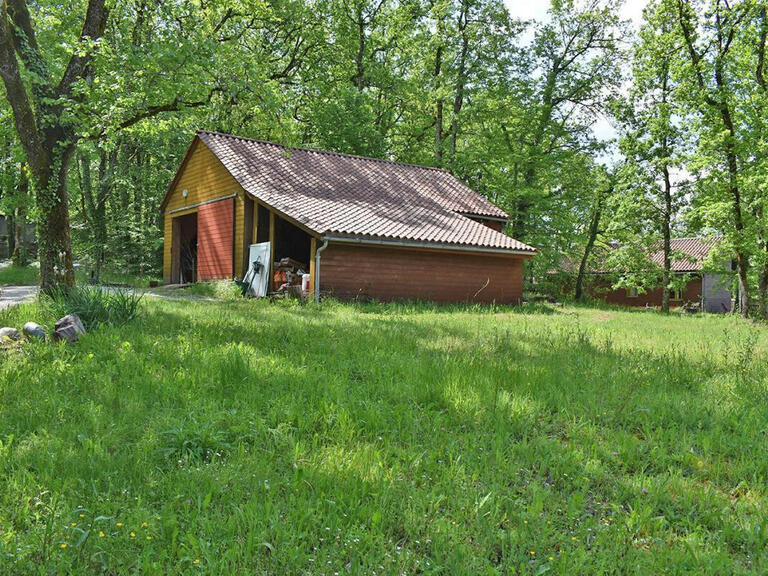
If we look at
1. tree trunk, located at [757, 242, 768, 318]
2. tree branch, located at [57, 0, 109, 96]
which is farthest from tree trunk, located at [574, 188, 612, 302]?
tree branch, located at [57, 0, 109, 96]

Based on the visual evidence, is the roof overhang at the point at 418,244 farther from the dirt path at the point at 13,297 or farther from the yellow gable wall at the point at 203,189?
the dirt path at the point at 13,297

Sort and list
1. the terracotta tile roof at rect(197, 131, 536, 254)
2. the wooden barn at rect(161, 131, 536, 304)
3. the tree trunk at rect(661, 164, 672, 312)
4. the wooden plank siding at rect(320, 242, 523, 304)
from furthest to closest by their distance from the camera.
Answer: the tree trunk at rect(661, 164, 672, 312), the terracotta tile roof at rect(197, 131, 536, 254), the wooden barn at rect(161, 131, 536, 304), the wooden plank siding at rect(320, 242, 523, 304)

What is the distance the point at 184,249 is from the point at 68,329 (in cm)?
1756

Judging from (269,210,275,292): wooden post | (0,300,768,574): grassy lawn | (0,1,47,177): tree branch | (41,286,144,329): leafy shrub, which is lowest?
(0,300,768,574): grassy lawn

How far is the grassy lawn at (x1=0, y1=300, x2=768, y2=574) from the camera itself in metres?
2.57

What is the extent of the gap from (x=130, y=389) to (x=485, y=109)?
25.0 meters

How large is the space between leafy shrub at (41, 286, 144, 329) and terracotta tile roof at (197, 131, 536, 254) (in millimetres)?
6735

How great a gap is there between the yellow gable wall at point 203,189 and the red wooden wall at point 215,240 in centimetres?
38

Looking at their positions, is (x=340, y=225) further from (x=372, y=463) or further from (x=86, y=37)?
(x=372, y=463)

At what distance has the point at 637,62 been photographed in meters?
24.0

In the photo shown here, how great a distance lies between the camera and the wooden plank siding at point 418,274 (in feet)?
50.8

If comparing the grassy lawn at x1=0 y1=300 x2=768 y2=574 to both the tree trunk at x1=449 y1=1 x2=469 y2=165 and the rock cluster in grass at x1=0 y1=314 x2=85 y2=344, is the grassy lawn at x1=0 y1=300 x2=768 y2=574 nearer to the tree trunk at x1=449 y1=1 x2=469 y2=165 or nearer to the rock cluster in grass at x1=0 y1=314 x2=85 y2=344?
the rock cluster in grass at x1=0 y1=314 x2=85 y2=344

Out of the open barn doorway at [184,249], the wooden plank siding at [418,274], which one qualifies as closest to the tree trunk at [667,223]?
the wooden plank siding at [418,274]

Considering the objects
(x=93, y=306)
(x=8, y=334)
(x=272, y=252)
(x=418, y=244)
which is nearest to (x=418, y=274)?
(x=418, y=244)
